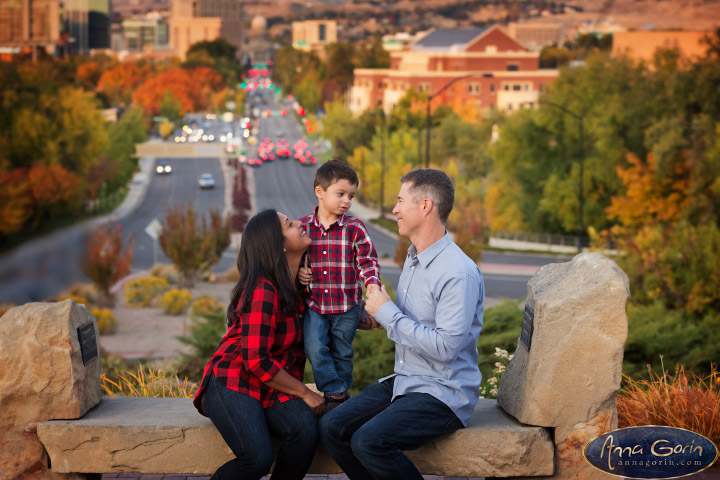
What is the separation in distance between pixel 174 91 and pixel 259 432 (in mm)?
110545

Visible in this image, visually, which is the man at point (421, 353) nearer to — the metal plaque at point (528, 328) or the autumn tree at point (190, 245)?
the metal plaque at point (528, 328)

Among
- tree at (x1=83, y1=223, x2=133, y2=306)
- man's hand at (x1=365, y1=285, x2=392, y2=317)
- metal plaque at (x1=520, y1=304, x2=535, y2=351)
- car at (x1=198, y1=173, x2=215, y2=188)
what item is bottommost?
car at (x1=198, y1=173, x2=215, y2=188)

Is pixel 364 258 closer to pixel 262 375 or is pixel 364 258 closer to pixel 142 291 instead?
pixel 262 375

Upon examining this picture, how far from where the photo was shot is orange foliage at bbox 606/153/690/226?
39469mm

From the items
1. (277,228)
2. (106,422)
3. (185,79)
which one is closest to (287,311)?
(277,228)

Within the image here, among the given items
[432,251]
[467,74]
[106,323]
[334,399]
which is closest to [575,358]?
[432,251]

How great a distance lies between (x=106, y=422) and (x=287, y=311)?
112cm

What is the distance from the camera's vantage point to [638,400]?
6.14 m

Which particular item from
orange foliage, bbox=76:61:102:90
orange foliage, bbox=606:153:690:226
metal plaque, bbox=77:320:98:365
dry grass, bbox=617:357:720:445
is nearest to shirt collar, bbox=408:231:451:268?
metal plaque, bbox=77:320:98:365

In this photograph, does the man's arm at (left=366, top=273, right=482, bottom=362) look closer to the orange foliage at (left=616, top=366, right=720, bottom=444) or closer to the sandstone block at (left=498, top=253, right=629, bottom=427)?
the sandstone block at (left=498, top=253, right=629, bottom=427)

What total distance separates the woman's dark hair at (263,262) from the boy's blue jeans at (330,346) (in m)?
0.37

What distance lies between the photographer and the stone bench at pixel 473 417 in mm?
4621

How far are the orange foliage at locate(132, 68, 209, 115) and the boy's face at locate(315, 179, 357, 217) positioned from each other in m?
95.3

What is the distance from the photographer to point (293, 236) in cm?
487
